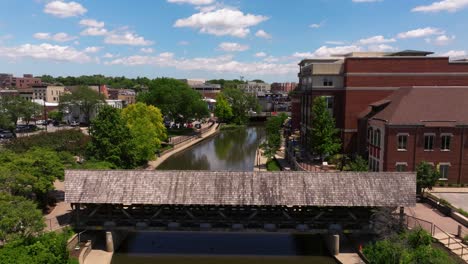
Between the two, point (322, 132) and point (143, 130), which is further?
point (143, 130)

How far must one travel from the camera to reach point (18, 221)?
21922mm

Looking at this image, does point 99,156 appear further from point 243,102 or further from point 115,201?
point 243,102

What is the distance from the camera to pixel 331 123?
48938mm

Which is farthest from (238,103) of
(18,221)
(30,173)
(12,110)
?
(18,221)

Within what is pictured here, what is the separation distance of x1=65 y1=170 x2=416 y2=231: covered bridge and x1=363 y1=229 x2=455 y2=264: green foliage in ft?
10.4

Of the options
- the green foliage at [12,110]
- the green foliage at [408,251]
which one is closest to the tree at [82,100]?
the green foliage at [12,110]

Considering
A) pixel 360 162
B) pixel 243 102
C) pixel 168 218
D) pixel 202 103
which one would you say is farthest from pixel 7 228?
pixel 243 102

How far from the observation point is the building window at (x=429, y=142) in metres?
39.3

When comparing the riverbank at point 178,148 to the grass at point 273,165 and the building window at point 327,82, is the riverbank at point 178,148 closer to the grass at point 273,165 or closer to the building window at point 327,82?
the grass at point 273,165

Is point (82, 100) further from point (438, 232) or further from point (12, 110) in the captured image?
point (438, 232)

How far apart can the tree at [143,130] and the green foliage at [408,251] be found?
3181cm

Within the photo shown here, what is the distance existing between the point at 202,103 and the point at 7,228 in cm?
7480

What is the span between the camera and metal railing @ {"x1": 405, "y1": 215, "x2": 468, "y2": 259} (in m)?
23.7

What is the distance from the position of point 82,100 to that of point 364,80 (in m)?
68.6
